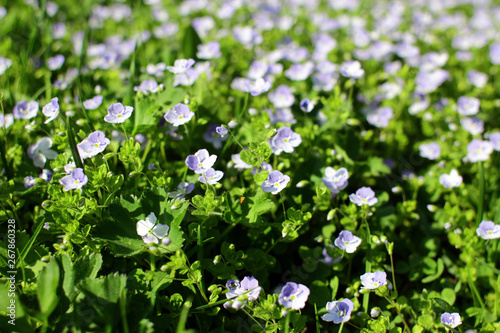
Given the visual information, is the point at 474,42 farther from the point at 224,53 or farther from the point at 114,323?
the point at 114,323

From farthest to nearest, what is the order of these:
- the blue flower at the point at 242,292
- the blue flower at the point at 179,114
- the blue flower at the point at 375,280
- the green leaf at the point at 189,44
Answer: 1. the green leaf at the point at 189,44
2. the blue flower at the point at 179,114
3. the blue flower at the point at 375,280
4. the blue flower at the point at 242,292

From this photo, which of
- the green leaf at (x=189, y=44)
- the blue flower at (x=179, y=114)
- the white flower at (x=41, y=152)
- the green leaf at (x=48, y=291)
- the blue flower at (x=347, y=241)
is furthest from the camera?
the green leaf at (x=189, y=44)

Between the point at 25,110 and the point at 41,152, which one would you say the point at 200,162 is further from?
Result: the point at 25,110

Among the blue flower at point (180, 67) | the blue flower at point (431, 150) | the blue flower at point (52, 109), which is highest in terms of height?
the blue flower at point (180, 67)

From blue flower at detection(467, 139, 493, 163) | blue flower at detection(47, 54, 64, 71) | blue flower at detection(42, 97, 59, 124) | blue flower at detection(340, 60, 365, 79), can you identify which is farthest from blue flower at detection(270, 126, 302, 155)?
blue flower at detection(47, 54, 64, 71)

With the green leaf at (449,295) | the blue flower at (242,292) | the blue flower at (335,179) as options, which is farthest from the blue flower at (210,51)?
the green leaf at (449,295)

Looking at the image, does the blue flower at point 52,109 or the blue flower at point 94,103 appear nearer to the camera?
the blue flower at point 52,109

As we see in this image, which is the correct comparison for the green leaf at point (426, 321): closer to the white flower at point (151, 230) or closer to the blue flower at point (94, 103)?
A: the white flower at point (151, 230)

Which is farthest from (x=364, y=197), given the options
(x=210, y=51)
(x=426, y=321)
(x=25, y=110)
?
(x=25, y=110)
